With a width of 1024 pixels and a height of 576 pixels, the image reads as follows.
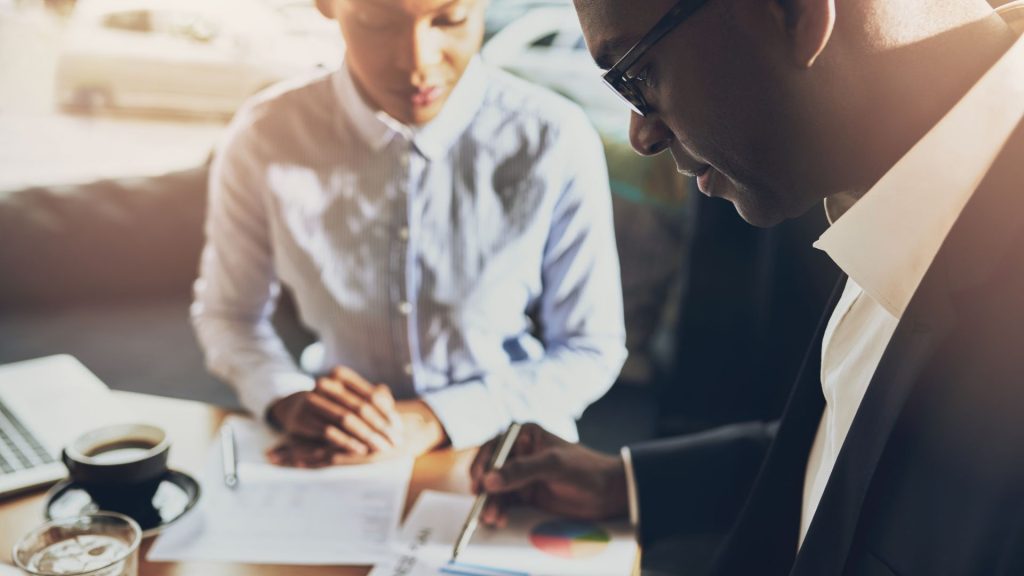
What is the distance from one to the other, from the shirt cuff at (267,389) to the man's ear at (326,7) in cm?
54

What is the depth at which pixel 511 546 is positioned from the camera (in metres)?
1.01

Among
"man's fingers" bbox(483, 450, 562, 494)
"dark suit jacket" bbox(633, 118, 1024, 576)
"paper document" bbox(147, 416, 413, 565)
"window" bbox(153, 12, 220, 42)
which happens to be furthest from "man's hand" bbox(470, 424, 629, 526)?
"window" bbox(153, 12, 220, 42)

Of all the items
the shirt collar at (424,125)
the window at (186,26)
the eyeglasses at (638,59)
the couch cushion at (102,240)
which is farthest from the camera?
the window at (186,26)

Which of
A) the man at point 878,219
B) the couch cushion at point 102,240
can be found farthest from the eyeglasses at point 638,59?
the couch cushion at point 102,240

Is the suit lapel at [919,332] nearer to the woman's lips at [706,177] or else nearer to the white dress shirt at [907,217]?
the white dress shirt at [907,217]

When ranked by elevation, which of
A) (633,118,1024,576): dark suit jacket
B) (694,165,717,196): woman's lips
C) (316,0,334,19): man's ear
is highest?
(316,0,334,19): man's ear

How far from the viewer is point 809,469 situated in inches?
39.9

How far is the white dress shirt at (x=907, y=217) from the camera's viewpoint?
0.76 meters

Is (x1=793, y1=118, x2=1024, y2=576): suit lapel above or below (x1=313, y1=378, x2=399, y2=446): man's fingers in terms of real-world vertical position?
above

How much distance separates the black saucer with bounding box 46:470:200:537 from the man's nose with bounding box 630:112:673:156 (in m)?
0.63

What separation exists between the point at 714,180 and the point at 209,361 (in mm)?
953

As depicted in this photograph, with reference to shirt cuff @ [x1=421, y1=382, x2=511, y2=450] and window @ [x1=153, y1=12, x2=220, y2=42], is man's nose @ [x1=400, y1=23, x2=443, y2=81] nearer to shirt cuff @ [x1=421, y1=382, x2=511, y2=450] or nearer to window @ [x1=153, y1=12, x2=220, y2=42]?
shirt cuff @ [x1=421, y1=382, x2=511, y2=450]

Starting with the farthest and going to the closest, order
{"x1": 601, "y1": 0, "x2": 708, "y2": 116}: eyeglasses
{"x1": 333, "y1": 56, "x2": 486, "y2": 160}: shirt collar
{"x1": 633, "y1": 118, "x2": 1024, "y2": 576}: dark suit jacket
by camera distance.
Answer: {"x1": 333, "y1": 56, "x2": 486, "y2": 160}: shirt collar, {"x1": 601, "y1": 0, "x2": 708, "y2": 116}: eyeglasses, {"x1": 633, "y1": 118, "x2": 1024, "y2": 576}: dark suit jacket

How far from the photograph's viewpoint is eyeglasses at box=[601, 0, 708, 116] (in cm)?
81
